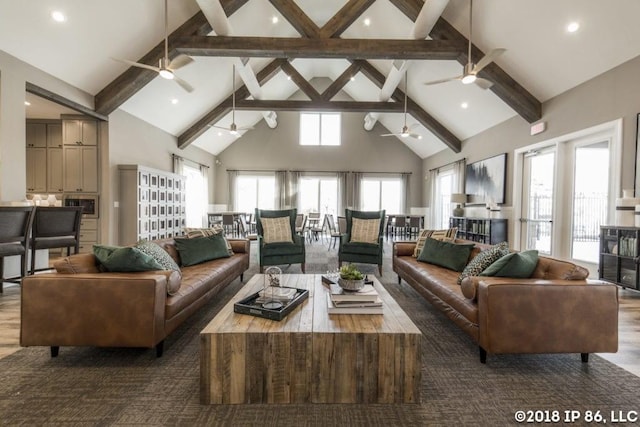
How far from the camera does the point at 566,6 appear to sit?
11.4ft

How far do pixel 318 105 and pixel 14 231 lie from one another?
6.14m

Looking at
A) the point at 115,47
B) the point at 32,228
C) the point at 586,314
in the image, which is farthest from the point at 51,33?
the point at 586,314

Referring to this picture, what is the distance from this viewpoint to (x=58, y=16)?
3.63 meters

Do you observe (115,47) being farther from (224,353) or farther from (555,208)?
(555,208)

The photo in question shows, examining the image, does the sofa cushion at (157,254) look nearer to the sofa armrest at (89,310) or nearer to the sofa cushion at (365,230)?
the sofa armrest at (89,310)

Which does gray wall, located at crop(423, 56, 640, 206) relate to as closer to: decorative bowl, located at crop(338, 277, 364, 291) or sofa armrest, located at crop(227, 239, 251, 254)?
decorative bowl, located at crop(338, 277, 364, 291)

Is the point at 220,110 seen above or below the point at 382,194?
above

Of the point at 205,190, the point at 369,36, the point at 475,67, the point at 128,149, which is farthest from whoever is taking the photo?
the point at 205,190

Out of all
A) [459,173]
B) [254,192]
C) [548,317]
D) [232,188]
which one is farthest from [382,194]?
→ [548,317]

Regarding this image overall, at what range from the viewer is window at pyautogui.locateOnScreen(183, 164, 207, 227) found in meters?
8.73

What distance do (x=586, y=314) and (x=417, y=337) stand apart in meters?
1.22

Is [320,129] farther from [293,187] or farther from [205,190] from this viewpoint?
[205,190]

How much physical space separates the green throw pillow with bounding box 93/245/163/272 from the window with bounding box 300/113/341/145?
8771 mm

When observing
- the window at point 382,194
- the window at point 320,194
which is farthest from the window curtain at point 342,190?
the window at point 382,194
